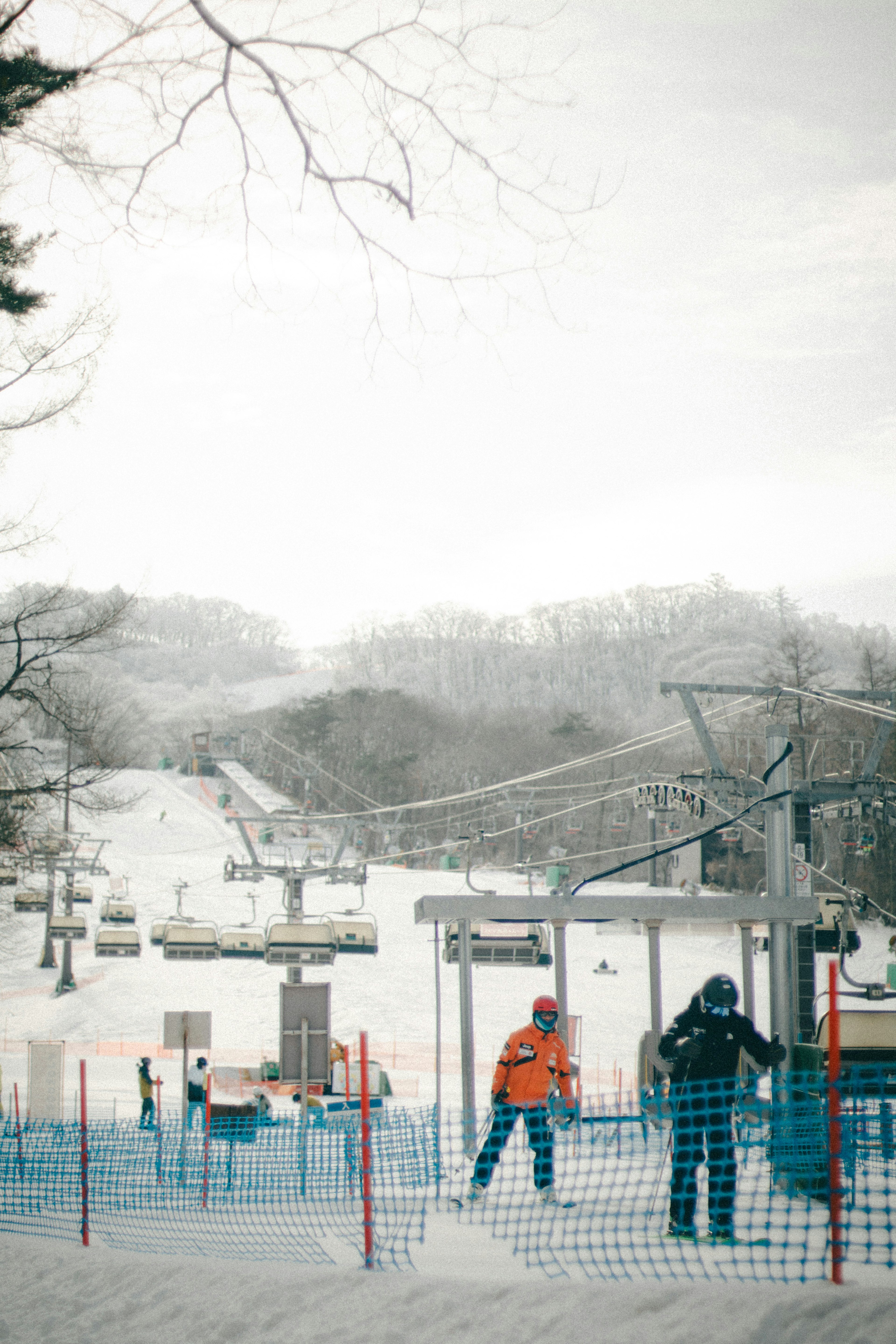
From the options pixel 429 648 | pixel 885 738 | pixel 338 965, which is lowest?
pixel 338 965

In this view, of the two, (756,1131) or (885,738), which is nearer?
(756,1131)

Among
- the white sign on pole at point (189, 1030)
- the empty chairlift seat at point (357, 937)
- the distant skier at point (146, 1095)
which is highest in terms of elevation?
the white sign on pole at point (189, 1030)

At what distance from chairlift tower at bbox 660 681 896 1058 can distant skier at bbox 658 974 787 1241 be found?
6.85 ft

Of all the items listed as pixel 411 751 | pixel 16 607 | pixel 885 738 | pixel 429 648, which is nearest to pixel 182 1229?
pixel 16 607

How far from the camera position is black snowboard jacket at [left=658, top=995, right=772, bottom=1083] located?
21.2ft

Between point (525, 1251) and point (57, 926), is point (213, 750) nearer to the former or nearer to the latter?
point (57, 926)

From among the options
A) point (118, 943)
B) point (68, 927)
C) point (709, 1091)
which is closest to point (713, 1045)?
point (709, 1091)

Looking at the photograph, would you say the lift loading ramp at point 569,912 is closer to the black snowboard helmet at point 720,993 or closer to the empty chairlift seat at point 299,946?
the black snowboard helmet at point 720,993

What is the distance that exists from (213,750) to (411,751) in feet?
79.4

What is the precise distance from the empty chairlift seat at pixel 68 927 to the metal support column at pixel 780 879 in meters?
24.7

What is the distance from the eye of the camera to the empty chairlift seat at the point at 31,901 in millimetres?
29406

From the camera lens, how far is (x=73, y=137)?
17.2ft

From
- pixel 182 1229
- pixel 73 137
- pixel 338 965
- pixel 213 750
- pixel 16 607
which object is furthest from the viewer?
pixel 213 750

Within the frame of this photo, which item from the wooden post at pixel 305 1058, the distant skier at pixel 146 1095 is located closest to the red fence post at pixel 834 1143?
the wooden post at pixel 305 1058
